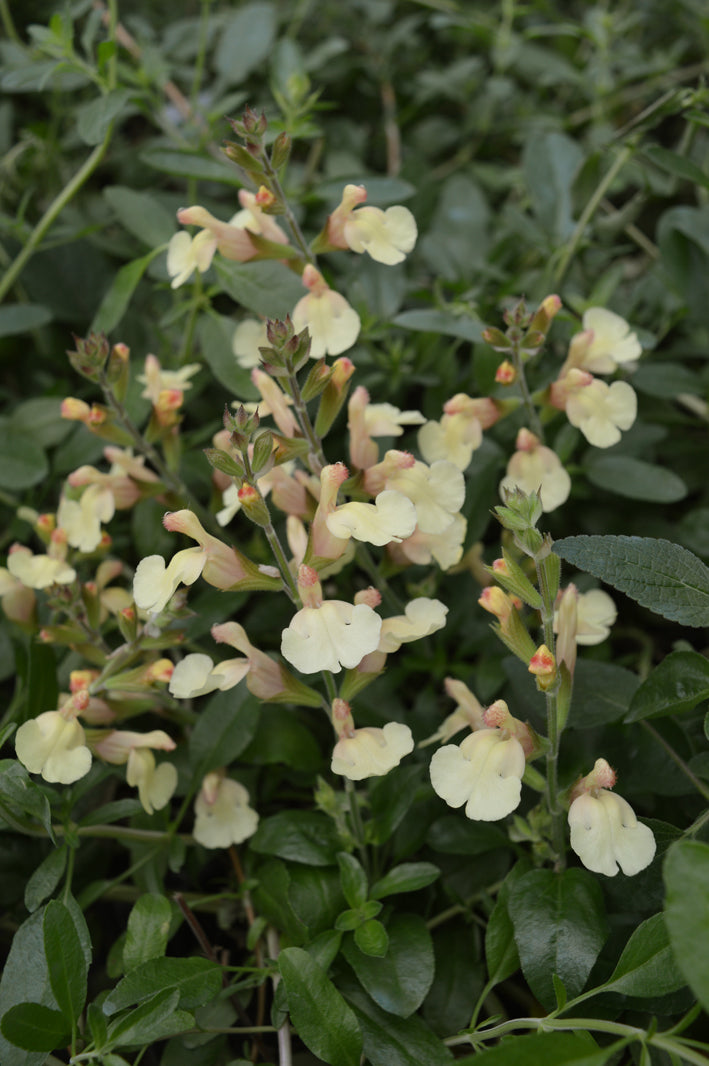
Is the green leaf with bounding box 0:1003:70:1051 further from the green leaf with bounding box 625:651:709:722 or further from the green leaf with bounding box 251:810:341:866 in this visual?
the green leaf with bounding box 625:651:709:722

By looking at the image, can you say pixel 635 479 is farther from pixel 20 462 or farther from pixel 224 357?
pixel 20 462

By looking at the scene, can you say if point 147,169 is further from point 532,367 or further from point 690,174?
point 690,174

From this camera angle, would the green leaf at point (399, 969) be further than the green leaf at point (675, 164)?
No

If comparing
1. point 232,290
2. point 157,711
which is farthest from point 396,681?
point 232,290

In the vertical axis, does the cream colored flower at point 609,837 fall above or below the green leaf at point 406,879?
above

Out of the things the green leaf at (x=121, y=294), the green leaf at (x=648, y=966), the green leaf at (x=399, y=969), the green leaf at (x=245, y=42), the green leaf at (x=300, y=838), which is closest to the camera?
the green leaf at (x=648, y=966)

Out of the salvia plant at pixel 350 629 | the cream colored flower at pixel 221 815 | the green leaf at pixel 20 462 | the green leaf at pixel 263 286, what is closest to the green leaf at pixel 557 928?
the salvia plant at pixel 350 629

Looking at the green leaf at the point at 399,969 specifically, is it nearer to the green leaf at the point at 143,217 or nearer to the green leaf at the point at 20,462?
the green leaf at the point at 20,462

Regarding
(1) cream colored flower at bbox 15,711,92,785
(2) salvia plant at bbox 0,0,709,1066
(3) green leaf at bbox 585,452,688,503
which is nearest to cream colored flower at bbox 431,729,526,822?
(2) salvia plant at bbox 0,0,709,1066
